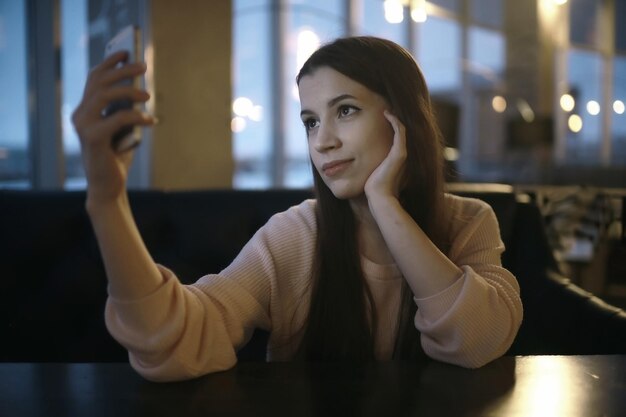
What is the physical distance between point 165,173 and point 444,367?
2344 mm

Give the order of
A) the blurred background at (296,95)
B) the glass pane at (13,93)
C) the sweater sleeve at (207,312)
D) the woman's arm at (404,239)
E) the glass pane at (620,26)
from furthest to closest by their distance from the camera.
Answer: the glass pane at (620,26)
the glass pane at (13,93)
the blurred background at (296,95)
the woman's arm at (404,239)
the sweater sleeve at (207,312)

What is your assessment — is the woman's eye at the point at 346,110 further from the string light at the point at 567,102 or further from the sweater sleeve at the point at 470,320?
the string light at the point at 567,102

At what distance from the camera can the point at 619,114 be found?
10.2m

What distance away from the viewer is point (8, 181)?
3129mm

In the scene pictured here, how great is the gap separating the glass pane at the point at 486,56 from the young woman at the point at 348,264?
29.8 ft

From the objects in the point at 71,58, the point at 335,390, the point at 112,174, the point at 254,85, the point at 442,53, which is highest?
the point at 442,53

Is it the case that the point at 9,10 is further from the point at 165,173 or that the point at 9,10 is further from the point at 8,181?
the point at 165,173

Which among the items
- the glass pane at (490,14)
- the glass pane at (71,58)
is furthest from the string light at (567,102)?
the glass pane at (71,58)

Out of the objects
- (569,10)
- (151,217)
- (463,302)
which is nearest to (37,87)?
(151,217)

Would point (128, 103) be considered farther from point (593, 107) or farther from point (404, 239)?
point (593, 107)

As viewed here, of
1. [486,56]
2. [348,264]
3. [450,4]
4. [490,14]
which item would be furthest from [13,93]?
[490,14]

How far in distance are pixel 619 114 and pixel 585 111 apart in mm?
613

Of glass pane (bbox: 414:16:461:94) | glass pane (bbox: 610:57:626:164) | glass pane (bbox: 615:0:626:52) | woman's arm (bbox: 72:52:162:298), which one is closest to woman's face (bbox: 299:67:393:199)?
woman's arm (bbox: 72:52:162:298)

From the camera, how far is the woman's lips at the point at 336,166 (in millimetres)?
942
